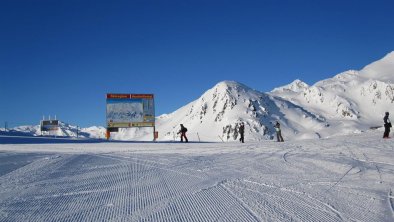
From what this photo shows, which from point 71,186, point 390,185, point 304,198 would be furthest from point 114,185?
point 390,185

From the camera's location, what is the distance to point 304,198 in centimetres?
621

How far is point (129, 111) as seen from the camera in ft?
159

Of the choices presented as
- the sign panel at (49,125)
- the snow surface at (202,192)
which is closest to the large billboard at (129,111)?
the sign panel at (49,125)

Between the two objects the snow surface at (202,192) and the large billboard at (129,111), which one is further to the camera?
the large billboard at (129,111)

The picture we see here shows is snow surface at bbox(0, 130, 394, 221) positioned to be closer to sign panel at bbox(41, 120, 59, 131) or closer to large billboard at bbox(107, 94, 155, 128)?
large billboard at bbox(107, 94, 155, 128)

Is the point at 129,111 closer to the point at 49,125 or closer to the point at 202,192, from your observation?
the point at 49,125

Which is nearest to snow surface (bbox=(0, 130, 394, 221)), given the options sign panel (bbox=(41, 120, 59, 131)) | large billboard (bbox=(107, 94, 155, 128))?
large billboard (bbox=(107, 94, 155, 128))

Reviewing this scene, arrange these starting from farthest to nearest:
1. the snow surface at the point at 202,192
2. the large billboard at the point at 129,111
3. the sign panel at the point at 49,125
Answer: the sign panel at the point at 49,125 → the large billboard at the point at 129,111 → the snow surface at the point at 202,192

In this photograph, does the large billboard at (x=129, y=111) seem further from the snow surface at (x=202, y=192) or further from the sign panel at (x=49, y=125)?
the snow surface at (x=202, y=192)

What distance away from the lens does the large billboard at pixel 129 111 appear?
48281 mm

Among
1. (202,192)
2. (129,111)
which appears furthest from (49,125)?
(202,192)

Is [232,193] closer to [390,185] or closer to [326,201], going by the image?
[326,201]

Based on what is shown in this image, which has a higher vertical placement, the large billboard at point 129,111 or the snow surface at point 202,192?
the large billboard at point 129,111

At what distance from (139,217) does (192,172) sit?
423 cm
